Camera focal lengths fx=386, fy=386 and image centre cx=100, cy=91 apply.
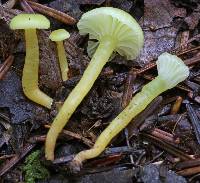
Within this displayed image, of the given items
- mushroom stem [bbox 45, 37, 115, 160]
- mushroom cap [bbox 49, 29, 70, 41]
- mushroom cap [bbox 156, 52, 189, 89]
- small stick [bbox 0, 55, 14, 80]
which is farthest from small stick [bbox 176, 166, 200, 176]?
small stick [bbox 0, 55, 14, 80]

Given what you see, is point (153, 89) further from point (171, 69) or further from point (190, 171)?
point (190, 171)

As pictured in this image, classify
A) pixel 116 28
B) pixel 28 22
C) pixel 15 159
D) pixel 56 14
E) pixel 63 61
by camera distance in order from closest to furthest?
pixel 28 22 < pixel 15 159 < pixel 116 28 < pixel 63 61 < pixel 56 14

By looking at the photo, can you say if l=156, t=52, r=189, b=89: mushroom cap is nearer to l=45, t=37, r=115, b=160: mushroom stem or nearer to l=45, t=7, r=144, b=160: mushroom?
l=45, t=7, r=144, b=160: mushroom

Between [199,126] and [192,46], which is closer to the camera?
[199,126]

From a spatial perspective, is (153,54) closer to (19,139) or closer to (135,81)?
(135,81)

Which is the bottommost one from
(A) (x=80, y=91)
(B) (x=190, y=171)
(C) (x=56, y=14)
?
(B) (x=190, y=171)

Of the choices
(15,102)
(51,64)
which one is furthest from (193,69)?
(15,102)

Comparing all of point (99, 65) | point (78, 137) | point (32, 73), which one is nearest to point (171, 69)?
point (99, 65)
